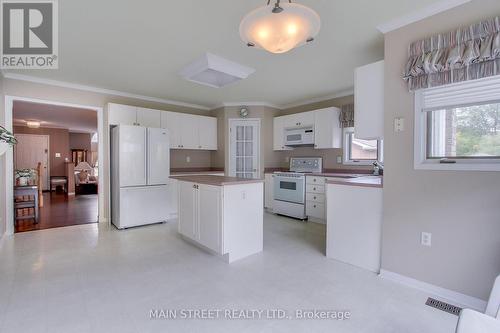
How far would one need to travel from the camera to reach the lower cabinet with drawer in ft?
13.9

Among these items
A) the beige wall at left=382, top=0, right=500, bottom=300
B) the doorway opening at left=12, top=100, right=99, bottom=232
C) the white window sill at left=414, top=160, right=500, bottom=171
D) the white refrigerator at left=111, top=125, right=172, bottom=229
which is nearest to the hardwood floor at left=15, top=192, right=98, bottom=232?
the doorway opening at left=12, top=100, right=99, bottom=232

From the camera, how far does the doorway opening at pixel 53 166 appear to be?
4316 millimetres

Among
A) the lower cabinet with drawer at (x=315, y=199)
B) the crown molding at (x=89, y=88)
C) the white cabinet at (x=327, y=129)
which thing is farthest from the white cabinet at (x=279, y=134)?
the crown molding at (x=89, y=88)

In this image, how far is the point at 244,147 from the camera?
17.9 ft

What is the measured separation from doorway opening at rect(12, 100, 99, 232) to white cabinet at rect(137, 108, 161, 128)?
2.49 ft

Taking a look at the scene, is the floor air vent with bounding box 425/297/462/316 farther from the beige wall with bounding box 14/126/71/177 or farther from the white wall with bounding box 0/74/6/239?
the beige wall with bounding box 14/126/71/177

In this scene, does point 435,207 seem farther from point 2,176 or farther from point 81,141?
point 81,141

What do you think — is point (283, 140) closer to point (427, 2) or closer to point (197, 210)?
point (197, 210)

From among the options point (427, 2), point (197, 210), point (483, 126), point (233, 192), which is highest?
point (427, 2)

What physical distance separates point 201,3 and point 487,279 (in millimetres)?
3068

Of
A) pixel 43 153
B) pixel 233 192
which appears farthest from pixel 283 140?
pixel 43 153

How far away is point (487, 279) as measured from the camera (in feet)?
5.98

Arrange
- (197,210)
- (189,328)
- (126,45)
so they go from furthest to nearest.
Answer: (197,210) → (126,45) → (189,328)

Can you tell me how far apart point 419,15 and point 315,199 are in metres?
2.94
